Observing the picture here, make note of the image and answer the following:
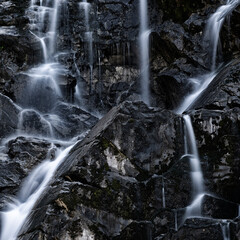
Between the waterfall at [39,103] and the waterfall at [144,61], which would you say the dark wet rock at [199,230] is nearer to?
the waterfall at [39,103]

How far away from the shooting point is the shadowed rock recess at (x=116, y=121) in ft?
24.0

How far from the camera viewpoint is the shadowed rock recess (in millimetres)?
7320

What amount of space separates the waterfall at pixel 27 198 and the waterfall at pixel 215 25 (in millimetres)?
6939

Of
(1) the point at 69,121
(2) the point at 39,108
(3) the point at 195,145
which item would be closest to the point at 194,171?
(3) the point at 195,145

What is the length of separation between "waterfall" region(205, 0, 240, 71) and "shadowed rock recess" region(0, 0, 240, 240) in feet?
0.66

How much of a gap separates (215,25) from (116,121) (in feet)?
24.9

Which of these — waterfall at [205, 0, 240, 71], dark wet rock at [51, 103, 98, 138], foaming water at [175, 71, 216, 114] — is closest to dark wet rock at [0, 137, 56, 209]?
dark wet rock at [51, 103, 98, 138]

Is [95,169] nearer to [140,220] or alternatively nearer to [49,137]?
Answer: [140,220]

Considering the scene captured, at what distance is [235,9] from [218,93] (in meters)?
4.89

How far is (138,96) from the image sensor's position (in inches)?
644

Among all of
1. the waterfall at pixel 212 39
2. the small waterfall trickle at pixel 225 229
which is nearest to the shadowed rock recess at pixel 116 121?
the small waterfall trickle at pixel 225 229

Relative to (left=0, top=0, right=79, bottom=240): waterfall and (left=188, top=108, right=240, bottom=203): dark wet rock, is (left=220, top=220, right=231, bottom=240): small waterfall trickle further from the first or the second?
(left=0, top=0, right=79, bottom=240): waterfall

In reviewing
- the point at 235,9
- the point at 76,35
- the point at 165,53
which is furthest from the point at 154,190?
the point at 76,35

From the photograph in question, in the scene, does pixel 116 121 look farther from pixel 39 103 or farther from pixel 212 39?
pixel 212 39
